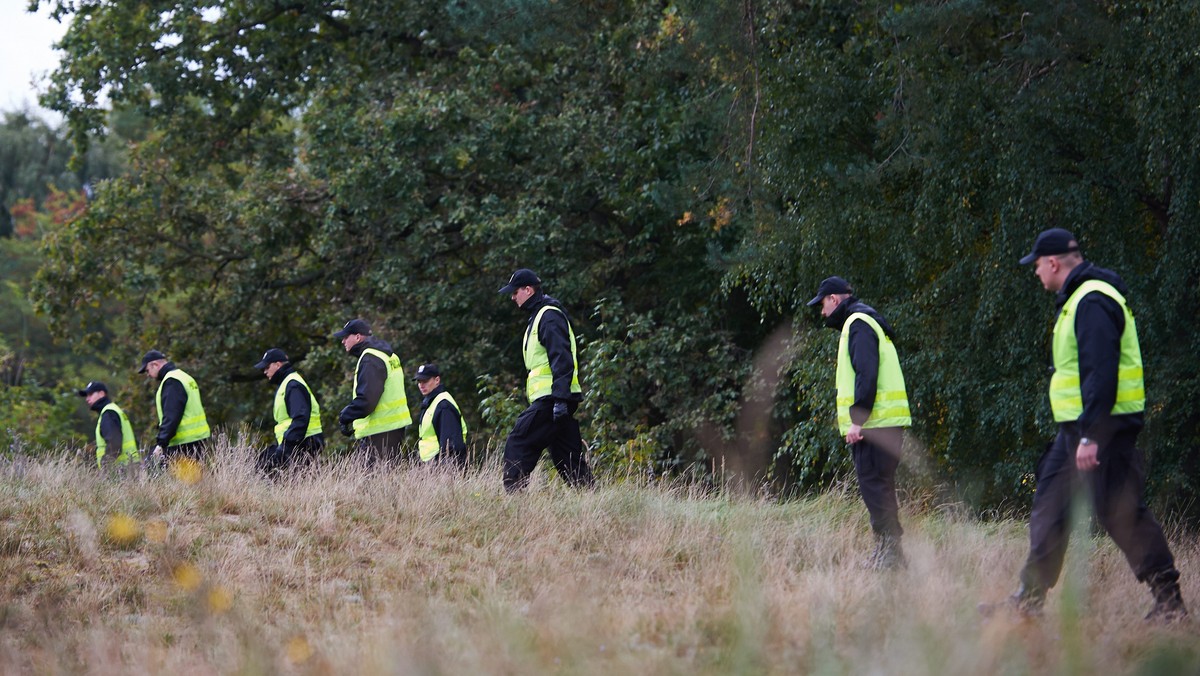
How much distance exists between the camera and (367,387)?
10.7m

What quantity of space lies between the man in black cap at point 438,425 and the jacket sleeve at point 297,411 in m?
1.07

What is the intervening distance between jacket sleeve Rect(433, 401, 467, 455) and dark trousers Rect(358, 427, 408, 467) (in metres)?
0.32

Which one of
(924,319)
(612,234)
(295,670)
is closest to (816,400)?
(924,319)

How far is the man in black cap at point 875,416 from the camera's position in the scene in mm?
7371

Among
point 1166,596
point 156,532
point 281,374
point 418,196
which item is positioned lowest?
point 1166,596

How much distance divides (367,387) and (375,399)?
151 mm

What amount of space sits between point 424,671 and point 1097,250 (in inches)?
331

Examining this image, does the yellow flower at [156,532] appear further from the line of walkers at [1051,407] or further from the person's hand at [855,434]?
the person's hand at [855,434]

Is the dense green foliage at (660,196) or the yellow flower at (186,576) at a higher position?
the dense green foliage at (660,196)

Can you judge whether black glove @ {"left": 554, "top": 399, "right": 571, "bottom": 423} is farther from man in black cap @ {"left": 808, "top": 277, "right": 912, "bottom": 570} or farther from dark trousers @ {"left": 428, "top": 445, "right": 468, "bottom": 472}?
man in black cap @ {"left": 808, "top": 277, "right": 912, "bottom": 570}

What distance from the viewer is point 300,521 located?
8266 millimetres

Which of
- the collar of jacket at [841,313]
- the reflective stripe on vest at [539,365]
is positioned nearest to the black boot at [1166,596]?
the collar of jacket at [841,313]

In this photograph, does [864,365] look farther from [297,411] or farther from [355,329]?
[297,411]

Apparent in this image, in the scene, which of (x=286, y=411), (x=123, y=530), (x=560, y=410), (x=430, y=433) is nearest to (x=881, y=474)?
(x=560, y=410)
